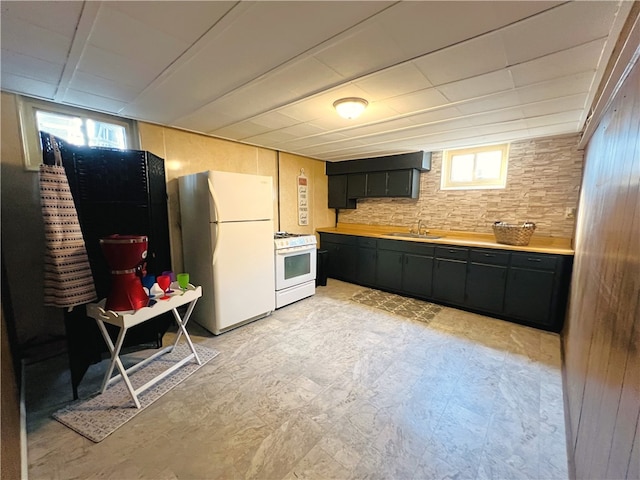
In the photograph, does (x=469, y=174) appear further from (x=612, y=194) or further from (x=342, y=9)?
(x=342, y=9)

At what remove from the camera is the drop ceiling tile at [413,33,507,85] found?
1373 millimetres

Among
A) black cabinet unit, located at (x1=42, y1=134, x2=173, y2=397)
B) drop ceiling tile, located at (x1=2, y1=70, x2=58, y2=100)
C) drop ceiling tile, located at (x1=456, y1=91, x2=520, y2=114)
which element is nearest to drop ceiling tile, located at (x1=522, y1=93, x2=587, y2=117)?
drop ceiling tile, located at (x1=456, y1=91, x2=520, y2=114)

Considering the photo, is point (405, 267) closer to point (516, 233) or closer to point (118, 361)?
point (516, 233)

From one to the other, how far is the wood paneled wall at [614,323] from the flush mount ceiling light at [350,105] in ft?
4.75

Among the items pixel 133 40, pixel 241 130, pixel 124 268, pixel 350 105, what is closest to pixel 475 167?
pixel 350 105

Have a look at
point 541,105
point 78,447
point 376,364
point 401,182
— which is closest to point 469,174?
point 401,182

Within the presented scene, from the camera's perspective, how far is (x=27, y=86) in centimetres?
194

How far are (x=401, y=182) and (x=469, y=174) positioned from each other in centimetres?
95

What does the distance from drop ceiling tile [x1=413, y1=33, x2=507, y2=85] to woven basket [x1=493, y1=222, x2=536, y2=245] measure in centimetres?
207

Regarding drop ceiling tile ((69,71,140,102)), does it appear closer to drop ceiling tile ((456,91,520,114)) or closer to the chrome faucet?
drop ceiling tile ((456,91,520,114))

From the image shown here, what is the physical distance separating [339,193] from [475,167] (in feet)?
7.43

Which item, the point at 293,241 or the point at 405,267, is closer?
the point at 293,241

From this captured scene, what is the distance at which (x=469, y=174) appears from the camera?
3824 millimetres

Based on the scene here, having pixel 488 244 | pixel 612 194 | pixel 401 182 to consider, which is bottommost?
pixel 488 244
